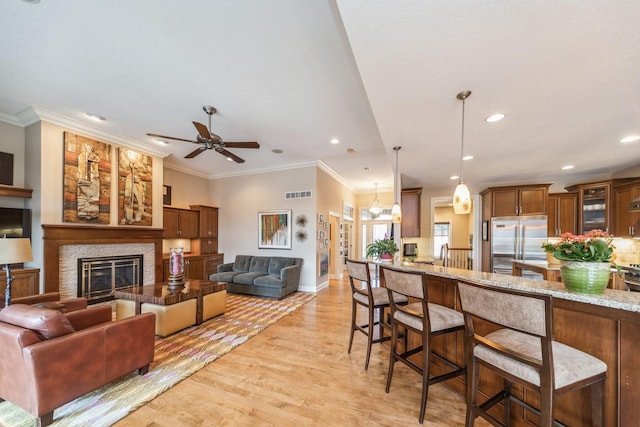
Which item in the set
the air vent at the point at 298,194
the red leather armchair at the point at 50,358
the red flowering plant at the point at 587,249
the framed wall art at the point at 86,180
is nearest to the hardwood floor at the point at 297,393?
the red leather armchair at the point at 50,358

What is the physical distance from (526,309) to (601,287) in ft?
2.60

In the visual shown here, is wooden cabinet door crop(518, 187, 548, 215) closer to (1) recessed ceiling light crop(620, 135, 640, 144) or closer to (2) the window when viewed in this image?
(1) recessed ceiling light crop(620, 135, 640, 144)

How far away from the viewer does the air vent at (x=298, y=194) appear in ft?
19.5

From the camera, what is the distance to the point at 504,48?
1585mm

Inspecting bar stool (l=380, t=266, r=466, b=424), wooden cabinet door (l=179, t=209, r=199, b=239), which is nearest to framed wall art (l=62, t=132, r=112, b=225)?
wooden cabinet door (l=179, t=209, r=199, b=239)

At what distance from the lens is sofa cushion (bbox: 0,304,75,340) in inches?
69.1

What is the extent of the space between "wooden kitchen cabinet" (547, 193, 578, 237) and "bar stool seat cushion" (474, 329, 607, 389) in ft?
17.8

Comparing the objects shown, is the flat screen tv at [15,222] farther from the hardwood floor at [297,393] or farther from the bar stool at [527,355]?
the bar stool at [527,355]

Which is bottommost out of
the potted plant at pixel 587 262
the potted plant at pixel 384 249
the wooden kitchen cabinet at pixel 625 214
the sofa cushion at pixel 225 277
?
the sofa cushion at pixel 225 277

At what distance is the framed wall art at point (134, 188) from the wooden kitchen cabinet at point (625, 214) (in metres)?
9.13

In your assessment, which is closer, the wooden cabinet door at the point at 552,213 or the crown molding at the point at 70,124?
the crown molding at the point at 70,124

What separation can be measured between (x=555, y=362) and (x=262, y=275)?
497 centimetres

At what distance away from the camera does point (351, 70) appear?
2.52 metres

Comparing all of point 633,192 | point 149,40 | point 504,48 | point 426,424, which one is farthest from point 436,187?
point 149,40
